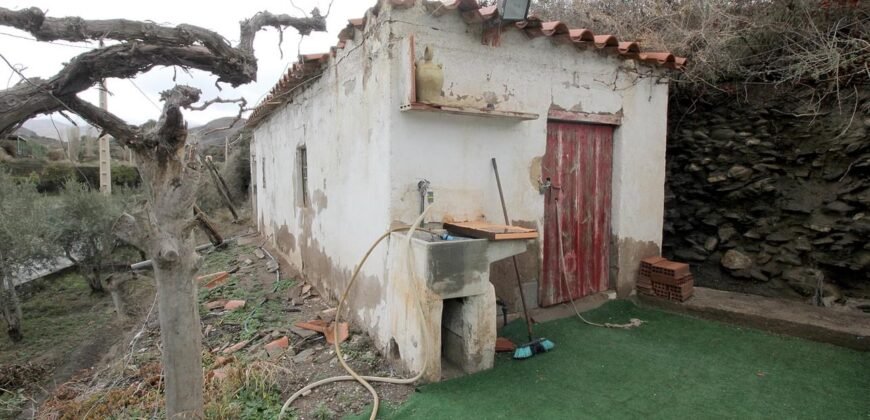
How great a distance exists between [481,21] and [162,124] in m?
2.88

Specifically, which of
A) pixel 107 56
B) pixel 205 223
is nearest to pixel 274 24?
pixel 107 56

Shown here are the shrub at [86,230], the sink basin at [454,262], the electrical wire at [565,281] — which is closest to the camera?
the sink basin at [454,262]

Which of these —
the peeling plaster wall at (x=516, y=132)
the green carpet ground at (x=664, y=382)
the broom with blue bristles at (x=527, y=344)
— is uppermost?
the peeling plaster wall at (x=516, y=132)

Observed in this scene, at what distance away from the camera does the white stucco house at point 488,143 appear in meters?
4.07

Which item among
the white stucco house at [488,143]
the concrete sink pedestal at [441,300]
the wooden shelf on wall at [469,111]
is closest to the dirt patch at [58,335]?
the white stucco house at [488,143]

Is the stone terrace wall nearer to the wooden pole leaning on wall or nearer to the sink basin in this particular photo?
the sink basin

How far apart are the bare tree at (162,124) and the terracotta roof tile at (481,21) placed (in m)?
1.74

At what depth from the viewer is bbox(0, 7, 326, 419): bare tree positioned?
102 inches

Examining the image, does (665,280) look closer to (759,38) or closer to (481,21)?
→ (759,38)

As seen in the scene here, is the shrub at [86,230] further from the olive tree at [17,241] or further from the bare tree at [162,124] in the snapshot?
the bare tree at [162,124]

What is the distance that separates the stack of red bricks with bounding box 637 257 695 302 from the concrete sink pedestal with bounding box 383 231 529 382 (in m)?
2.40

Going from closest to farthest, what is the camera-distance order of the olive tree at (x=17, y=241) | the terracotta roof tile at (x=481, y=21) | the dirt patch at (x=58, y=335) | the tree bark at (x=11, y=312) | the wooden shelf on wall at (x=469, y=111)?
1. the wooden shelf on wall at (x=469, y=111)
2. the terracotta roof tile at (x=481, y=21)
3. the dirt patch at (x=58, y=335)
4. the tree bark at (x=11, y=312)
5. the olive tree at (x=17, y=241)

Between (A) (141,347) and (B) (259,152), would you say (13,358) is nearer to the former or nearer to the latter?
(A) (141,347)

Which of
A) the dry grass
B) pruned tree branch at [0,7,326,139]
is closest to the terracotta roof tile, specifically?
the dry grass
